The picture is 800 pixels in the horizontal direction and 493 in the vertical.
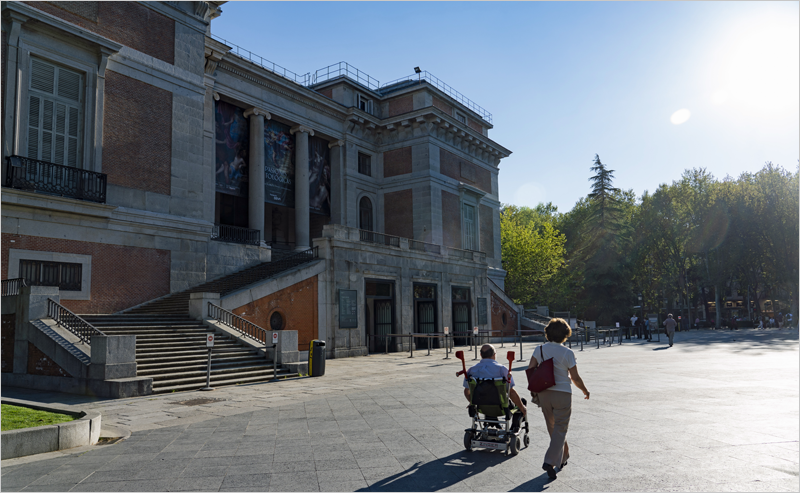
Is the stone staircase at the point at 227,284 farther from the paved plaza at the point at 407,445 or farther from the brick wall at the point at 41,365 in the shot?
the paved plaza at the point at 407,445

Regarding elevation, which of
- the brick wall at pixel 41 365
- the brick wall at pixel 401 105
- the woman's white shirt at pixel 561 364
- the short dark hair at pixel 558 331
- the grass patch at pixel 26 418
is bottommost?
the grass patch at pixel 26 418

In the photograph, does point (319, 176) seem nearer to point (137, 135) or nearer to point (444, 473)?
point (137, 135)

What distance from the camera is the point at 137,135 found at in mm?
21797

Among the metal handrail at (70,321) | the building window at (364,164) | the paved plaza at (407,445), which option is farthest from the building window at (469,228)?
the metal handrail at (70,321)

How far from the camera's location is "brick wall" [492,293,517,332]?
121ft

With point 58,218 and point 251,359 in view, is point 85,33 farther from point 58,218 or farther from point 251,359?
point 251,359

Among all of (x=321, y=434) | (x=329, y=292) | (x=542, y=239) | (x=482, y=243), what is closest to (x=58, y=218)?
(x=329, y=292)

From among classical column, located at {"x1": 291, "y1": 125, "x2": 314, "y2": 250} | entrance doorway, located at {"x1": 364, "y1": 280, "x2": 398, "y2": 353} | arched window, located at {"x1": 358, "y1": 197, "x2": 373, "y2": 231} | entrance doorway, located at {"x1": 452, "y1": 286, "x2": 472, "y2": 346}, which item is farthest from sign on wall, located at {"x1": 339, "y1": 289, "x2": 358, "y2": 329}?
Answer: arched window, located at {"x1": 358, "y1": 197, "x2": 373, "y2": 231}

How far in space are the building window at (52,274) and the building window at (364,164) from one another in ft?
70.5

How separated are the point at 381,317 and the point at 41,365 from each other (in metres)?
15.8


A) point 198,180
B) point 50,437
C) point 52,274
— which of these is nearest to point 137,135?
point 198,180

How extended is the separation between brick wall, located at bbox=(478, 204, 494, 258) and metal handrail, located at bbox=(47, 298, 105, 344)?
108 feet

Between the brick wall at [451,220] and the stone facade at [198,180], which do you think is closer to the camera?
the stone facade at [198,180]

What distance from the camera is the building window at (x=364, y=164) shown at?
126 ft
